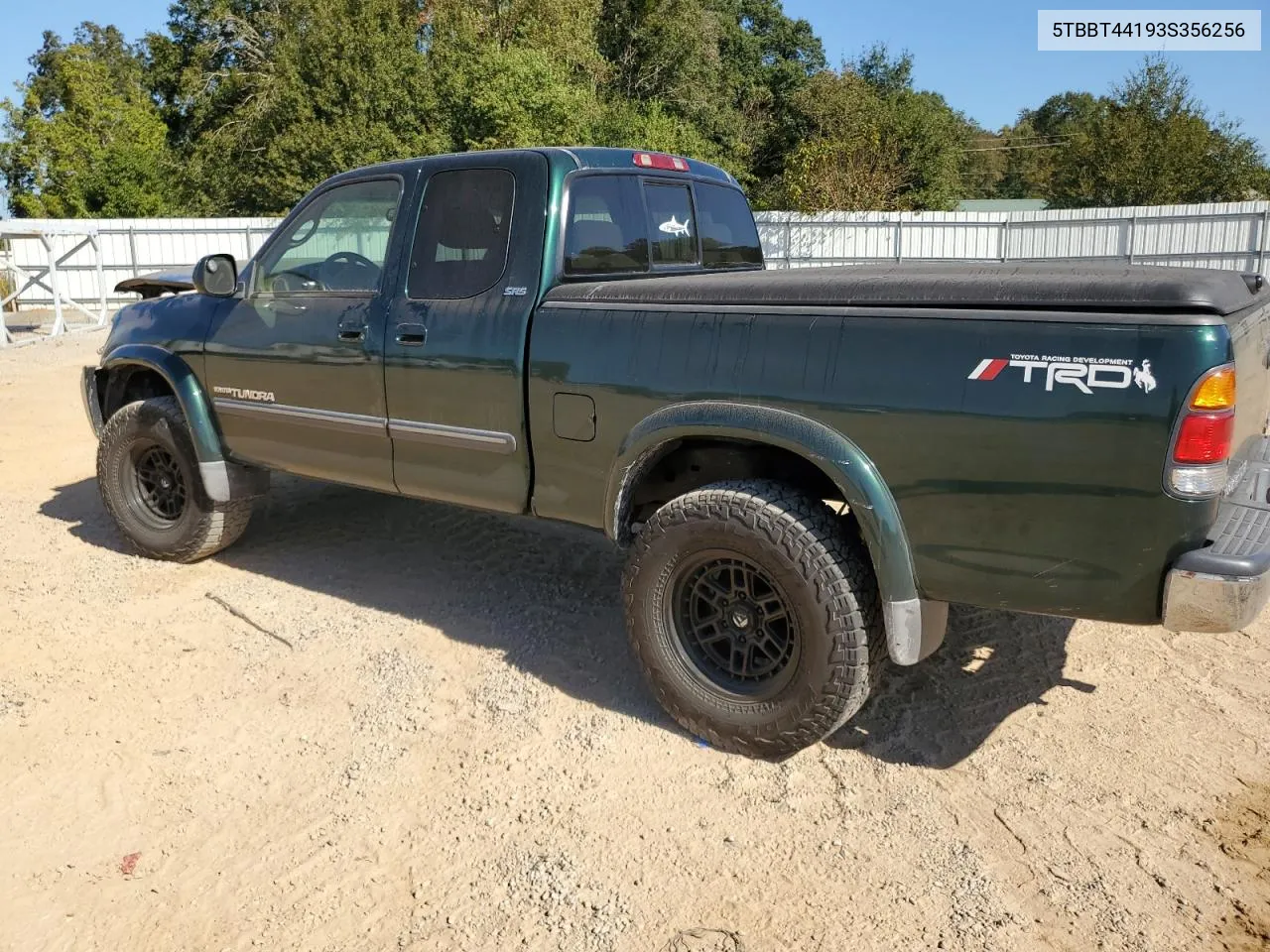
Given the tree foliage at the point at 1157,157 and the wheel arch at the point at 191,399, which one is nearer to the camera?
the wheel arch at the point at 191,399

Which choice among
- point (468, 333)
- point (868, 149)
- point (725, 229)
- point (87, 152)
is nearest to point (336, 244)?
point (468, 333)

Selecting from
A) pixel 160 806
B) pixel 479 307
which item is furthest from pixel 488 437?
pixel 160 806

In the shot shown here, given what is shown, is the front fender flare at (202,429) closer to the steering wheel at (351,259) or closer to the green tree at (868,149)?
the steering wheel at (351,259)

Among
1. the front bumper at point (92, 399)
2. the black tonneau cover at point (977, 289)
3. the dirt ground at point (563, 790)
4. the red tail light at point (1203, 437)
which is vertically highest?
the black tonneau cover at point (977, 289)

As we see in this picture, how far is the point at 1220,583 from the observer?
264cm

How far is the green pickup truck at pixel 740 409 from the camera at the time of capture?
2.70 metres

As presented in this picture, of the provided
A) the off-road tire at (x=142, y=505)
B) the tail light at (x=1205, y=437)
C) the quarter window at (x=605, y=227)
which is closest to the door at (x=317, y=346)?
the off-road tire at (x=142, y=505)

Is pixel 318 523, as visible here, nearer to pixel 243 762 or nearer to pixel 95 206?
pixel 243 762

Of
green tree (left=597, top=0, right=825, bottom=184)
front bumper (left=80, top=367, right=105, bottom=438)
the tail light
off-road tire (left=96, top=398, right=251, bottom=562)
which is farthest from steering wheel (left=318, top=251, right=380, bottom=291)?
green tree (left=597, top=0, right=825, bottom=184)

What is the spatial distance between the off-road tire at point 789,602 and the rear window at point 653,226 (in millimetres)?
1245

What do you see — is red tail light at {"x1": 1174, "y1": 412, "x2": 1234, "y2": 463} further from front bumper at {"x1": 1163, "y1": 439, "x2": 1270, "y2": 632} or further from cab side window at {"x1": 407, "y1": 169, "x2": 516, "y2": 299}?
cab side window at {"x1": 407, "y1": 169, "x2": 516, "y2": 299}

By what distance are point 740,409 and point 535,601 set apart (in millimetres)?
2020

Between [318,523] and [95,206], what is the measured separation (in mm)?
34309

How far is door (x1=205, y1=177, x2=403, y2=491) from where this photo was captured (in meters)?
4.51
